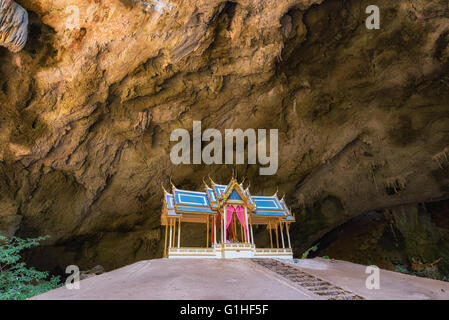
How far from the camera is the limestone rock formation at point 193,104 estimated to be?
9.85 m

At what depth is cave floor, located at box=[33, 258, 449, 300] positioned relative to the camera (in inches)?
205

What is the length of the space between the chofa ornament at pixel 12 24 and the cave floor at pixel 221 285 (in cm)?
768

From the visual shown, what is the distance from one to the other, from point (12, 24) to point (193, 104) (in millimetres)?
7397

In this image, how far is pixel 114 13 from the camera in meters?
8.80

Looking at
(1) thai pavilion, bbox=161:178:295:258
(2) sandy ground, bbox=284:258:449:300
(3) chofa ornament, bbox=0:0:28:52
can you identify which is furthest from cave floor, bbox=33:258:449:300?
(3) chofa ornament, bbox=0:0:28:52

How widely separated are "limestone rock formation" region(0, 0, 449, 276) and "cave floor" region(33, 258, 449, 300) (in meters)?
7.00

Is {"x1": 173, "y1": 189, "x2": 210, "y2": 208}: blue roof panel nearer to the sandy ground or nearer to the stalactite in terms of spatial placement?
the sandy ground

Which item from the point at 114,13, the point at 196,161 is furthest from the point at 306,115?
the point at 114,13

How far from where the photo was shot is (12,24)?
→ 7902 mm

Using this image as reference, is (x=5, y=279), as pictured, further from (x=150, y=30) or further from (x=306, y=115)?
(x=306, y=115)

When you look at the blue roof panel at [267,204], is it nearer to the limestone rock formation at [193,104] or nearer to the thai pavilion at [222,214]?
the thai pavilion at [222,214]

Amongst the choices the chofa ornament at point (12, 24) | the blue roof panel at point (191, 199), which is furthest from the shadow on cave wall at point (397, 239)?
the chofa ornament at point (12, 24)

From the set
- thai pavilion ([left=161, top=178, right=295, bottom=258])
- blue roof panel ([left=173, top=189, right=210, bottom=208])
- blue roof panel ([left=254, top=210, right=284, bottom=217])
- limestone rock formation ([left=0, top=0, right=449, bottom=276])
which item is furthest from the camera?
blue roof panel ([left=254, top=210, right=284, bottom=217])
